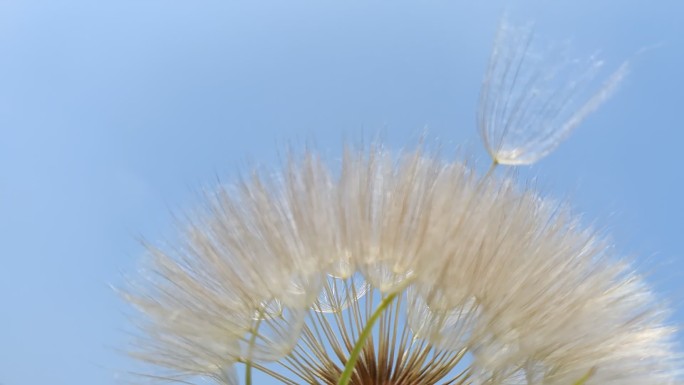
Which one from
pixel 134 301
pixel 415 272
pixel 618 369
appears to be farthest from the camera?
pixel 134 301

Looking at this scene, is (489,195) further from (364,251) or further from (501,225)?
(364,251)

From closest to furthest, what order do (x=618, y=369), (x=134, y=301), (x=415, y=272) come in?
(x=415, y=272) → (x=618, y=369) → (x=134, y=301)

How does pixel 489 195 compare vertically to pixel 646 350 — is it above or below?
above

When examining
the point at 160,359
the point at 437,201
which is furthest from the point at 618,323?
the point at 160,359

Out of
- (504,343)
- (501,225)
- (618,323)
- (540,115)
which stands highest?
(540,115)
